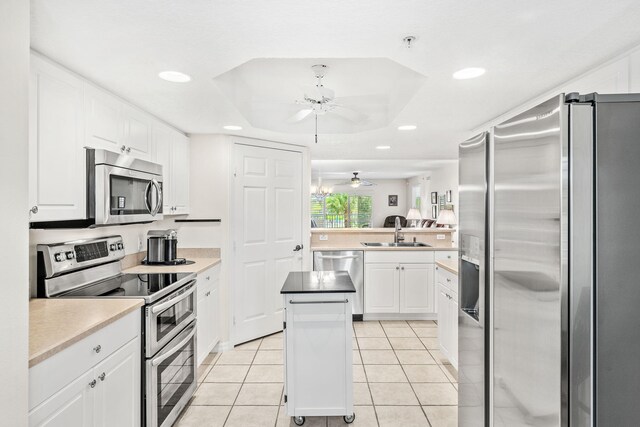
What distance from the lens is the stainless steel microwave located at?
2197 mm

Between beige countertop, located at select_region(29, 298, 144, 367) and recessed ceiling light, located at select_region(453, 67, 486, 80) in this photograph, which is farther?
recessed ceiling light, located at select_region(453, 67, 486, 80)

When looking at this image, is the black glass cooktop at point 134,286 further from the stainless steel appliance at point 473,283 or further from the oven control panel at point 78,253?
the stainless steel appliance at point 473,283

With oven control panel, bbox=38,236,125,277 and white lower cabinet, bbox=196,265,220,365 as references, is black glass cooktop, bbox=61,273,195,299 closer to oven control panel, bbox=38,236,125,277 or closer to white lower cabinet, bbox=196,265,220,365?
oven control panel, bbox=38,236,125,277

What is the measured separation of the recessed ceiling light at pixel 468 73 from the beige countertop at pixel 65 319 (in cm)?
217

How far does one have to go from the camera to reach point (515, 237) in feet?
4.57

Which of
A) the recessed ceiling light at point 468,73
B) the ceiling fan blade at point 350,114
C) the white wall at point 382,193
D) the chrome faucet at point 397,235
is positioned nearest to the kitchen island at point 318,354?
the recessed ceiling light at point 468,73

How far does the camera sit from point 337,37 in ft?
5.31

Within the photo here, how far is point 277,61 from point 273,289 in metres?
2.56

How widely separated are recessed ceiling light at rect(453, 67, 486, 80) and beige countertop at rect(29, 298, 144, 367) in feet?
7.12

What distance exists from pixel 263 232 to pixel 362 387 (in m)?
1.86

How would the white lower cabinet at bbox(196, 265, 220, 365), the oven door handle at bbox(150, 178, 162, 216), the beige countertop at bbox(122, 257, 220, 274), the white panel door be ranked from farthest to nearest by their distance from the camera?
the white panel door
the white lower cabinet at bbox(196, 265, 220, 365)
the beige countertop at bbox(122, 257, 220, 274)
the oven door handle at bbox(150, 178, 162, 216)

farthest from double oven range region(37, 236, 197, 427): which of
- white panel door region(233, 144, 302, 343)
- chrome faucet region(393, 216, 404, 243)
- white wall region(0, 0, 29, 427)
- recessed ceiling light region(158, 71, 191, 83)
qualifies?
chrome faucet region(393, 216, 404, 243)

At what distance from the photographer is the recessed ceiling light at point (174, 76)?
2.10 m

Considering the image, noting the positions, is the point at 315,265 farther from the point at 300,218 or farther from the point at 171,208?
the point at 171,208
